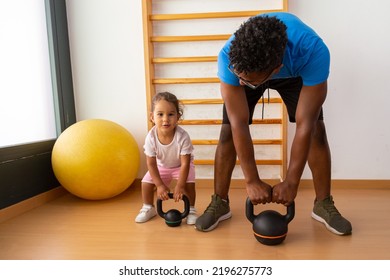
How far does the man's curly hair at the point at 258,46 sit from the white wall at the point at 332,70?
51.4 inches

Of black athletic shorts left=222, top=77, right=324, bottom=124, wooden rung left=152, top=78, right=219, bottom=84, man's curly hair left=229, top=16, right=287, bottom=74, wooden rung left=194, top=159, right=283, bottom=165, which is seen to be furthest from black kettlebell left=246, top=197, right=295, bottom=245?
wooden rung left=152, top=78, right=219, bottom=84

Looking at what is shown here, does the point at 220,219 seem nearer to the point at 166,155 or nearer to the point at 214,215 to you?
the point at 214,215

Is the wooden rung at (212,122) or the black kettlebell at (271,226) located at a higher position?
the wooden rung at (212,122)

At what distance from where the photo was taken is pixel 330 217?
1.61m

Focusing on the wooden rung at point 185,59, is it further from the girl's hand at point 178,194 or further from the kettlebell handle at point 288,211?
the kettlebell handle at point 288,211

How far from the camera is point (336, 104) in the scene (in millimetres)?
2238

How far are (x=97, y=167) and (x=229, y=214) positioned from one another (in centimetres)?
89

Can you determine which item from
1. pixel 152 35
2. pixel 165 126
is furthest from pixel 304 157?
pixel 152 35

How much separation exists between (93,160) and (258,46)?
1345 millimetres

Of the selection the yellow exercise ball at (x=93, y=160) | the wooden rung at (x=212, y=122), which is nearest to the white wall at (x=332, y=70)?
the wooden rung at (x=212, y=122)

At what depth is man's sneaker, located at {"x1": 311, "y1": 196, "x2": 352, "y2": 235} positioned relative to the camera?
152 cm

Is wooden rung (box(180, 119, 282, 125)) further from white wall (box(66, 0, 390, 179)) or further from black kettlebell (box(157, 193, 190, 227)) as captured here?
black kettlebell (box(157, 193, 190, 227))

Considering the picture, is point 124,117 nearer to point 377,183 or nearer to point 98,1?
point 98,1

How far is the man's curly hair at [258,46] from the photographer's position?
105 centimetres
